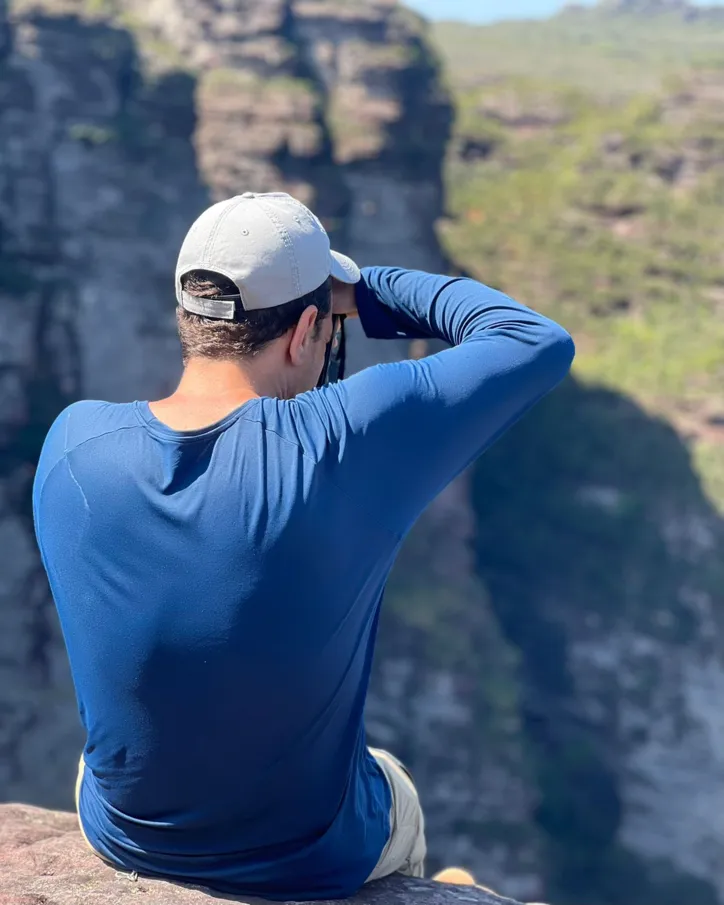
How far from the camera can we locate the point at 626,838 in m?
20.7

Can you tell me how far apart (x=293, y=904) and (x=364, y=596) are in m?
0.63

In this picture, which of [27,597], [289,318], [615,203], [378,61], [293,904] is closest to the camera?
[289,318]

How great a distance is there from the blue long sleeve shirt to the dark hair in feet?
0.45

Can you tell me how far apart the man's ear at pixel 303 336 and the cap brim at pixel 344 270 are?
0.19 metres

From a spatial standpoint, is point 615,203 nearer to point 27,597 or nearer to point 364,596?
point 27,597

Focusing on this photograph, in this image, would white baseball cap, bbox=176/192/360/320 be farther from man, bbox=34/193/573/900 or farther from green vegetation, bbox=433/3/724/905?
green vegetation, bbox=433/3/724/905

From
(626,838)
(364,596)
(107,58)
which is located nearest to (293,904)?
(364,596)

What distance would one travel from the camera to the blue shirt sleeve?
1895 mm

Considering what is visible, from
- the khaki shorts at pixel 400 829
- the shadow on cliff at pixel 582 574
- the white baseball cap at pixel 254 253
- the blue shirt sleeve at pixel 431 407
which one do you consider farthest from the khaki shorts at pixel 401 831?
the shadow on cliff at pixel 582 574

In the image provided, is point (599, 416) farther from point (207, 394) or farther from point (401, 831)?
point (207, 394)

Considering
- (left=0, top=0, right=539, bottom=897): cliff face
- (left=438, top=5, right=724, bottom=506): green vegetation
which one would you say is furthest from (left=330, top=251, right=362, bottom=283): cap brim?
(left=438, top=5, right=724, bottom=506): green vegetation

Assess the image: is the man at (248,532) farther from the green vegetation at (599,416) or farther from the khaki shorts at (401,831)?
the green vegetation at (599,416)

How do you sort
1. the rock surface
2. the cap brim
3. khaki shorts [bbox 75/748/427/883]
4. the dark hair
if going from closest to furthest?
the dark hair → the rock surface → the cap brim → khaki shorts [bbox 75/748/427/883]

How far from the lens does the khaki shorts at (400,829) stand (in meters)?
2.46
